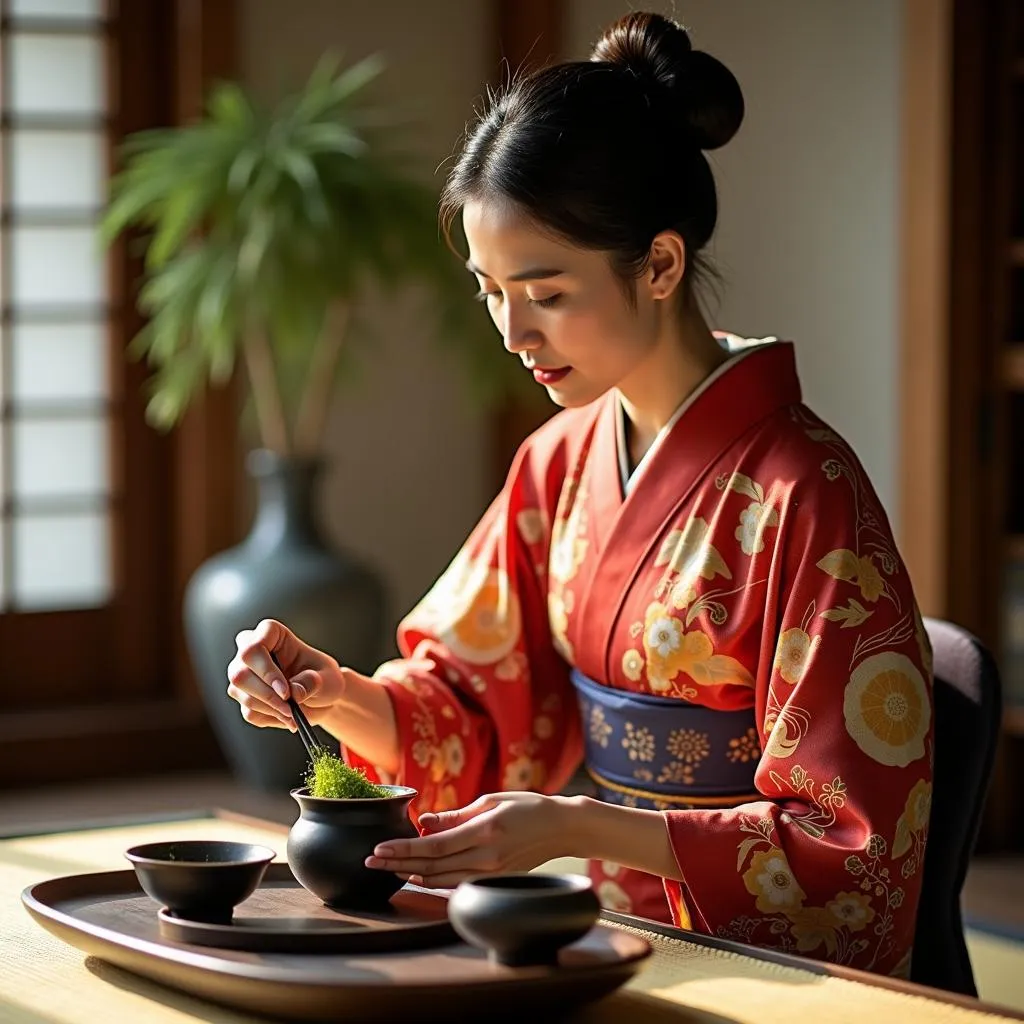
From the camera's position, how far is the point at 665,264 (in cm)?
183

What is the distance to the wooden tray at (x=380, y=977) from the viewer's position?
1.21m

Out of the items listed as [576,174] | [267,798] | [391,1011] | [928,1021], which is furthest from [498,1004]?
[267,798]

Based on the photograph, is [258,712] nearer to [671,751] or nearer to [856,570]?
[671,751]

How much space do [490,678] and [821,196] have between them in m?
2.41

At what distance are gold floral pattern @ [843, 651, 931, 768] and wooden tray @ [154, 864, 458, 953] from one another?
0.41 metres

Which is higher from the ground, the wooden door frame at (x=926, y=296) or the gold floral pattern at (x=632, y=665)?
the wooden door frame at (x=926, y=296)

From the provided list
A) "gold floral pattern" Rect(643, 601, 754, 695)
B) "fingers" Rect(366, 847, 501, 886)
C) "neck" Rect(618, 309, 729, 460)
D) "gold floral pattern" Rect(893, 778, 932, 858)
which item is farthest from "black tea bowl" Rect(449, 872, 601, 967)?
"neck" Rect(618, 309, 729, 460)

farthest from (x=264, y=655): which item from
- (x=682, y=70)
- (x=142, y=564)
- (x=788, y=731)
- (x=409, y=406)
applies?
(x=409, y=406)

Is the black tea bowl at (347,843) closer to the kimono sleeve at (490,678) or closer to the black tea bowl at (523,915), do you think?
the black tea bowl at (523,915)

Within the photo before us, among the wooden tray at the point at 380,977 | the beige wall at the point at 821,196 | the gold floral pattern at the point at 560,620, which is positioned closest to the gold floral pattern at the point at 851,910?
the wooden tray at the point at 380,977

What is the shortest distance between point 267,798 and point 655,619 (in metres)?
2.63

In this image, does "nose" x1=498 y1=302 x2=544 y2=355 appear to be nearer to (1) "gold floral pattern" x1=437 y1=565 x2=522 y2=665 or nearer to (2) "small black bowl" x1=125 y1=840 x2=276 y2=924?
(1) "gold floral pattern" x1=437 y1=565 x2=522 y2=665

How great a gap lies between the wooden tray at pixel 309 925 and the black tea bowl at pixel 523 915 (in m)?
0.11

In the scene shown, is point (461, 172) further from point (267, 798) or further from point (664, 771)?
point (267, 798)
